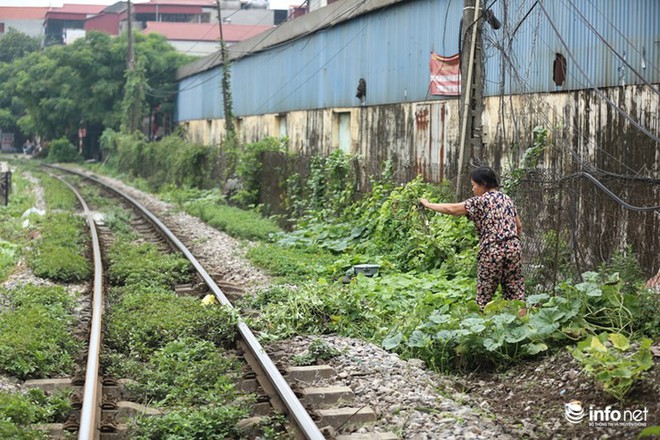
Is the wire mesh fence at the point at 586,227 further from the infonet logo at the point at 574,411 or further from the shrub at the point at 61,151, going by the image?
the shrub at the point at 61,151

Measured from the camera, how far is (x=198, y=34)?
71.5 m

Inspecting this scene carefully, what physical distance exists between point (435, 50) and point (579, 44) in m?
4.65

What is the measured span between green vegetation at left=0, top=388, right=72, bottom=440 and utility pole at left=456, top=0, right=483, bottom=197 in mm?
7107

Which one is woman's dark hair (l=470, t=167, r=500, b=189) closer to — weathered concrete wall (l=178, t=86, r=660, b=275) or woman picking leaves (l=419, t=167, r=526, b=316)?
woman picking leaves (l=419, t=167, r=526, b=316)

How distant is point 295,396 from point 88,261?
8.35 meters

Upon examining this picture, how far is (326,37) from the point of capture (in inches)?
928

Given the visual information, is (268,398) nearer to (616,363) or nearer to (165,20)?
(616,363)

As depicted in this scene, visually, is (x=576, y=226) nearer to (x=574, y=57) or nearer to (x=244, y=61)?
(x=574, y=57)

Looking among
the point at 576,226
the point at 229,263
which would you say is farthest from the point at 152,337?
the point at 229,263

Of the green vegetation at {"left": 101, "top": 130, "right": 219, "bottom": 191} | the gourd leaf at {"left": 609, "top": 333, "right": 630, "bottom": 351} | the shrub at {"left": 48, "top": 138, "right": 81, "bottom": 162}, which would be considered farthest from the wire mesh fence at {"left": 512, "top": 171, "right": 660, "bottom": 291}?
the shrub at {"left": 48, "top": 138, "right": 81, "bottom": 162}

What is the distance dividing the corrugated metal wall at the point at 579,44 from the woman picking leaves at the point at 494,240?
3.13m

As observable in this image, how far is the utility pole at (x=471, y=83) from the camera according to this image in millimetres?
12141

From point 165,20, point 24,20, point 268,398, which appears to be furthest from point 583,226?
point 24,20

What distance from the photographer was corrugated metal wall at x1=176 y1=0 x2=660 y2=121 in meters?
11.7
